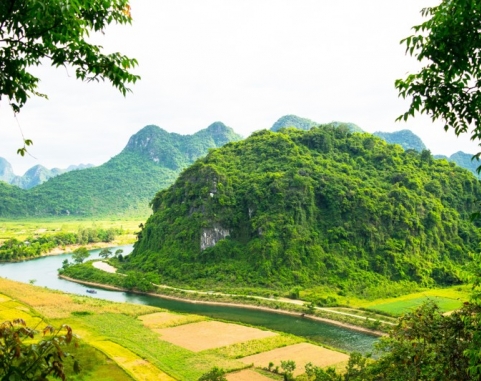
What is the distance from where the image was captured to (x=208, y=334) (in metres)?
29.8

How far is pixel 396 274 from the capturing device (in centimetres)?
4725

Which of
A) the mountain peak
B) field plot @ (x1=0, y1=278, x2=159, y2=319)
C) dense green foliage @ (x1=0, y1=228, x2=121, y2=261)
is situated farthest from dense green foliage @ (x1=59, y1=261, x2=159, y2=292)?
the mountain peak

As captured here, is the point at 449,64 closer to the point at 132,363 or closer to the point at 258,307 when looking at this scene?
the point at 132,363

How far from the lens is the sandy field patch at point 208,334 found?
27.6 m

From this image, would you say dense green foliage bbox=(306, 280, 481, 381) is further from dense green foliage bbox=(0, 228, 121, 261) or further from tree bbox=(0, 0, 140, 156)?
dense green foliage bbox=(0, 228, 121, 261)

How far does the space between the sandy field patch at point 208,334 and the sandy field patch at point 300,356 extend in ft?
9.70

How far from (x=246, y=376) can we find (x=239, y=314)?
600 inches

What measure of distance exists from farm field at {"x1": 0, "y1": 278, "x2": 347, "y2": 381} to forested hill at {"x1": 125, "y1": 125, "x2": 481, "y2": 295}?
14.3m

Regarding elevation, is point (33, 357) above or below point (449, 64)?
below

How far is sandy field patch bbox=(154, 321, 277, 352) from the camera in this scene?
27641 mm

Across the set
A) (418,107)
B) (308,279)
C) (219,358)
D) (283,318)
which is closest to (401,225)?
(308,279)

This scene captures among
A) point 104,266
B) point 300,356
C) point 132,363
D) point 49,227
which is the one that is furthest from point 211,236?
point 49,227

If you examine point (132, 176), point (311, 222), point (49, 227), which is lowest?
point (49, 227)

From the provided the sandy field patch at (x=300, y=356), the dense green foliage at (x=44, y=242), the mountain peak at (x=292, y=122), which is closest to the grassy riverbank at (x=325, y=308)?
the sandy field patch at (x=300, y=356)
